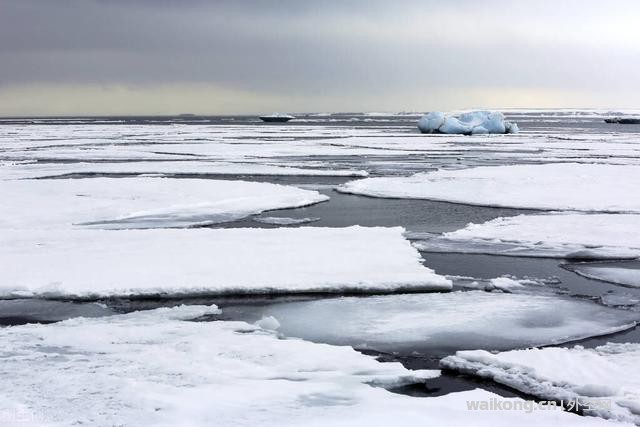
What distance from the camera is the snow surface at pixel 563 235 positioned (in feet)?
24.3

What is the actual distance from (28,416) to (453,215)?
7.94 metres

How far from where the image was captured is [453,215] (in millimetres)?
10195

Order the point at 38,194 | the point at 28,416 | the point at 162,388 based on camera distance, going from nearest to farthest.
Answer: the point at 28,416
the point at 162,388
the point at 38,194

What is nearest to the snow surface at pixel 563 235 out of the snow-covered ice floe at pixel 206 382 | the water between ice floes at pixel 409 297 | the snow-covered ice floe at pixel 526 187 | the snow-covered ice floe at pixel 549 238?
the snow-covered ice floe at pixel 549 238

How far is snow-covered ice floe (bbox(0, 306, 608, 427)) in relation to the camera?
3.22m

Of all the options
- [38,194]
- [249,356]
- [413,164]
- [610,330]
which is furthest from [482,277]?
[413,164]

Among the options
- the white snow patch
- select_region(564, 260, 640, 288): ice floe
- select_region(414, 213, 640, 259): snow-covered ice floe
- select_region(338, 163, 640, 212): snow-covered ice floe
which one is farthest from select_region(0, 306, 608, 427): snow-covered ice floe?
select_region(338, 163, 640, 212): snow-covered ice floe

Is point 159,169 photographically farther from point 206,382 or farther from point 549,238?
point 206,382

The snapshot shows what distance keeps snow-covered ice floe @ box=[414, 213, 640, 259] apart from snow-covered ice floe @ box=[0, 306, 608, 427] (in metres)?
3.80

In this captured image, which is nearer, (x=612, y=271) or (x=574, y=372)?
(x=574, y=372)

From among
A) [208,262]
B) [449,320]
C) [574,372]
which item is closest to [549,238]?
[449,320]

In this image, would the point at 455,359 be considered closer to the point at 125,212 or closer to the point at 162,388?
the point at 162,388

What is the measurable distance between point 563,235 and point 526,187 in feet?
16.7

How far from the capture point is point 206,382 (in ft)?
12.0
